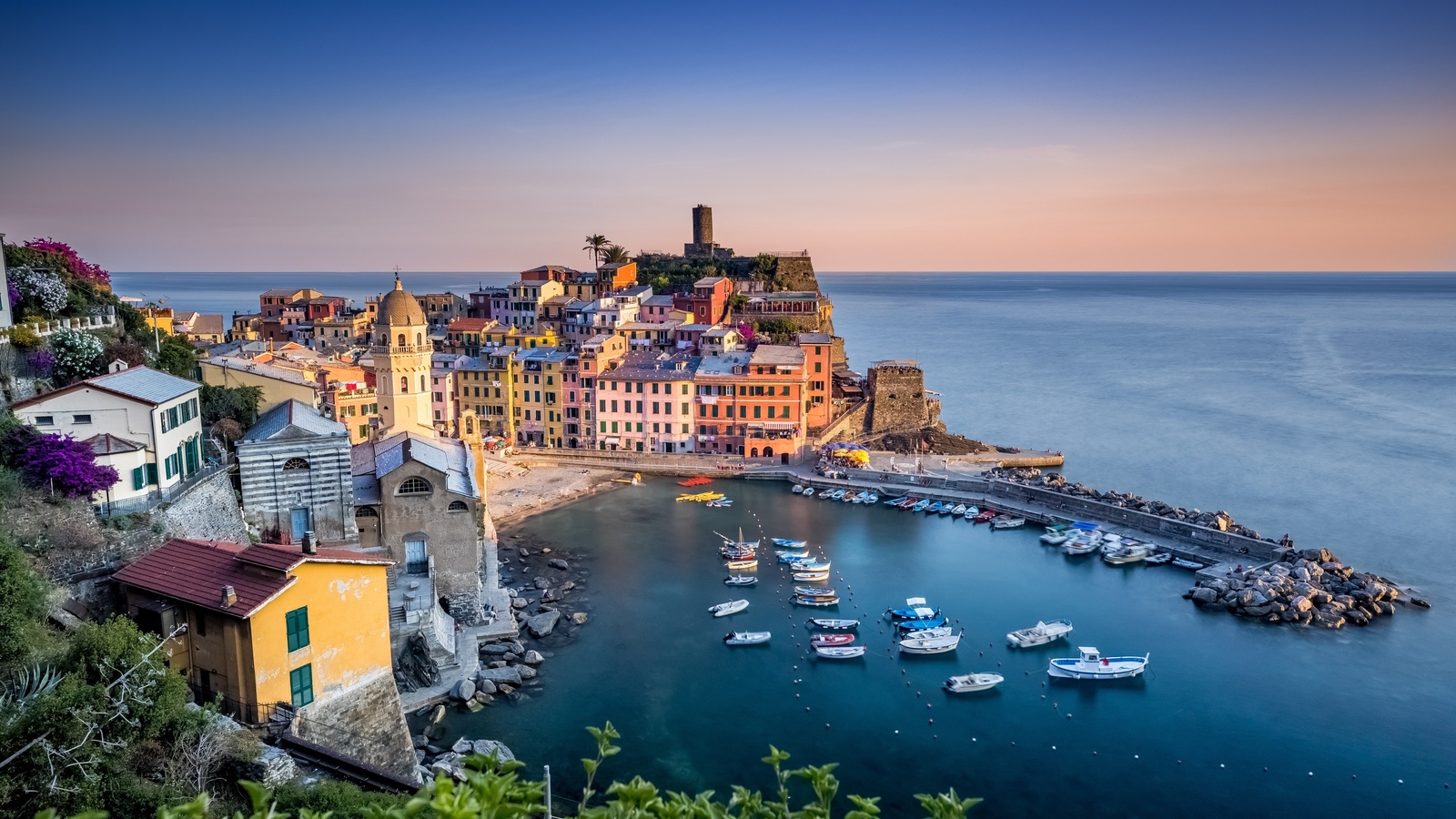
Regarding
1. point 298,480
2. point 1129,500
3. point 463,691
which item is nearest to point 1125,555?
point 1129,500

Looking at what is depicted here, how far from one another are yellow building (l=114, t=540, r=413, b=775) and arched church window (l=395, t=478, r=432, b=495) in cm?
828

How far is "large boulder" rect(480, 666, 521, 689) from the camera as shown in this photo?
25484mm

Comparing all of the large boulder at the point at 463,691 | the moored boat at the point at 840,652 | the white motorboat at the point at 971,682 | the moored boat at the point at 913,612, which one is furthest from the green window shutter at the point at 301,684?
the moored boat at the point at 913,612

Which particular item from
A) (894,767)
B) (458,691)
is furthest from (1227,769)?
(458,691)

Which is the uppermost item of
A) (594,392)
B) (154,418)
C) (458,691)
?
(154,418)

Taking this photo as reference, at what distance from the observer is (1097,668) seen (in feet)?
90.5

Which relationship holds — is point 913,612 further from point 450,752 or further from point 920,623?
point 450,752

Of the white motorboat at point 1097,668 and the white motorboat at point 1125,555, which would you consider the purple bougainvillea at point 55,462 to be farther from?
the white motorboat at point 1125,555

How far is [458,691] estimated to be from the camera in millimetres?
24172

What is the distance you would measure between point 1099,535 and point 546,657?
2530cm

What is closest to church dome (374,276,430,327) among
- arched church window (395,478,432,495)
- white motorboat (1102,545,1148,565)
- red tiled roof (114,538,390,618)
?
arched church window (395,478,432,495)

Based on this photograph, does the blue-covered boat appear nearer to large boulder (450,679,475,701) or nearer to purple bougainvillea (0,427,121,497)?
large boulder (450,679,475,701)

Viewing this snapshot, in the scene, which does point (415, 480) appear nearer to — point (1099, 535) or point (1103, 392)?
point (1099, 535)

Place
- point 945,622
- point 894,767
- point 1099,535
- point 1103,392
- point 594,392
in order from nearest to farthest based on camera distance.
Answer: point 894,767, point 945,622, point 1099,535, point 594,392, point 1103,392
